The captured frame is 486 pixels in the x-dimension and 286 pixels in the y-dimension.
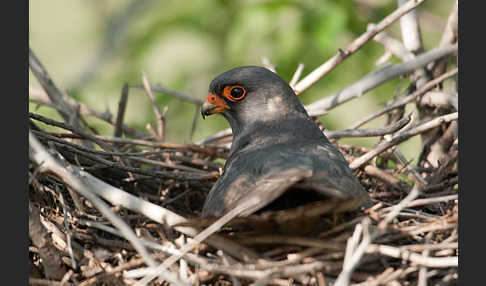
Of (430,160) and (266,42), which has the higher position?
(266,42)

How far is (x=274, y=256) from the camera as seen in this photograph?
3.72 metres

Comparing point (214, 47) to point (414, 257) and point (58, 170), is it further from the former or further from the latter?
point (414, 257)

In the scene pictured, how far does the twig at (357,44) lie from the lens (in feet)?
15.7

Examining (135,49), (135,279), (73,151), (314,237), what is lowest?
(135,279)

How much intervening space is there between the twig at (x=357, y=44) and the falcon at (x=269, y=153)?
0.27 meters

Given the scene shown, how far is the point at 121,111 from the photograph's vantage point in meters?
5.77

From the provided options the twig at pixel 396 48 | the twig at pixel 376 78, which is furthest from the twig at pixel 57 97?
the twig at pixel 396 48

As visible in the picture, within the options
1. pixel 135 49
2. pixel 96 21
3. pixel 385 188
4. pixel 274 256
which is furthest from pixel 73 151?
pixel 96 21

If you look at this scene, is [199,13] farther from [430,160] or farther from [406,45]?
[430,160]

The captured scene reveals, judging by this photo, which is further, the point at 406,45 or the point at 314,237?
the point at 406,45

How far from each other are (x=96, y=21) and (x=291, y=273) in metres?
7.33

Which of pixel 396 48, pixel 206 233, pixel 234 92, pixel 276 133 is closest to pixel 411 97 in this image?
pixel 396 48

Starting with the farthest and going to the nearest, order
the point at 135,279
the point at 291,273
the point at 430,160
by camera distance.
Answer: the point at 430,160, the point at 135,279, the point at 291,273

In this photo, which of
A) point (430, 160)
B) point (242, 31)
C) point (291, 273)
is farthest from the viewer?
point (242, 31)
